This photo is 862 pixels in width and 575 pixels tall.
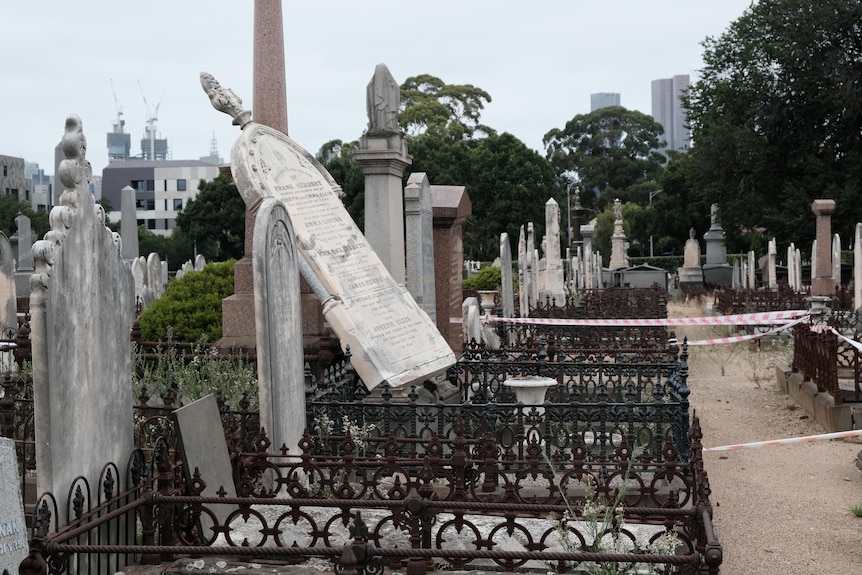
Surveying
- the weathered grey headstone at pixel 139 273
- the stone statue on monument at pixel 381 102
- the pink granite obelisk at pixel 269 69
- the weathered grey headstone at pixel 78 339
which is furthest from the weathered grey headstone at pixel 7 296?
the weathered grey headstone at pixel 78 339

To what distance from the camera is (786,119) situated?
32406mm

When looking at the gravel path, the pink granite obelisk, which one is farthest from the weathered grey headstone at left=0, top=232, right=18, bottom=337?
the gravel path

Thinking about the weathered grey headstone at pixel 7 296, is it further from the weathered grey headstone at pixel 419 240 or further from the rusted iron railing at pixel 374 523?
the rusted iron railing at pixel 374 523

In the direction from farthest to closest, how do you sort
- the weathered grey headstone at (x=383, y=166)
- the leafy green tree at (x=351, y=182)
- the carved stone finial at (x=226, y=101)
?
the leafy green tree at (x=351, y=182) < the weathered grey headstone at (x=383, y=166) < the carved stone finial at (x=226, y=101)

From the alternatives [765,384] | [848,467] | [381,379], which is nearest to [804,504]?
[848,467]

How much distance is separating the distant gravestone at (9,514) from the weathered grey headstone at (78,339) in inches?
19.9

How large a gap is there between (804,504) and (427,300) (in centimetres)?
501

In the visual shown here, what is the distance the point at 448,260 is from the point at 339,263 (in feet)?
11.4

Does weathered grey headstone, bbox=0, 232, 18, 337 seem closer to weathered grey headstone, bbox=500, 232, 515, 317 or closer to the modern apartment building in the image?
weathered grey headstone, bbox=500, 232, 515, 317

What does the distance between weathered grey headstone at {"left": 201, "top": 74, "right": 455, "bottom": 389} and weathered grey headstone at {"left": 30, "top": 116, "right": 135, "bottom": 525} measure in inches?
143

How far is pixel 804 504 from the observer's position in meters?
7.74

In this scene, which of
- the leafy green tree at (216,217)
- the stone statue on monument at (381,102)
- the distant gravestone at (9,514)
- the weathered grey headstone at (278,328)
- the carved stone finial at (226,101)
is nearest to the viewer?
the distant gravestone at (9,514)

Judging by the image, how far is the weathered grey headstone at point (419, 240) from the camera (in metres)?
11.0

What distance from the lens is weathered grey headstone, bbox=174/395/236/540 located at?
17.3 ft
